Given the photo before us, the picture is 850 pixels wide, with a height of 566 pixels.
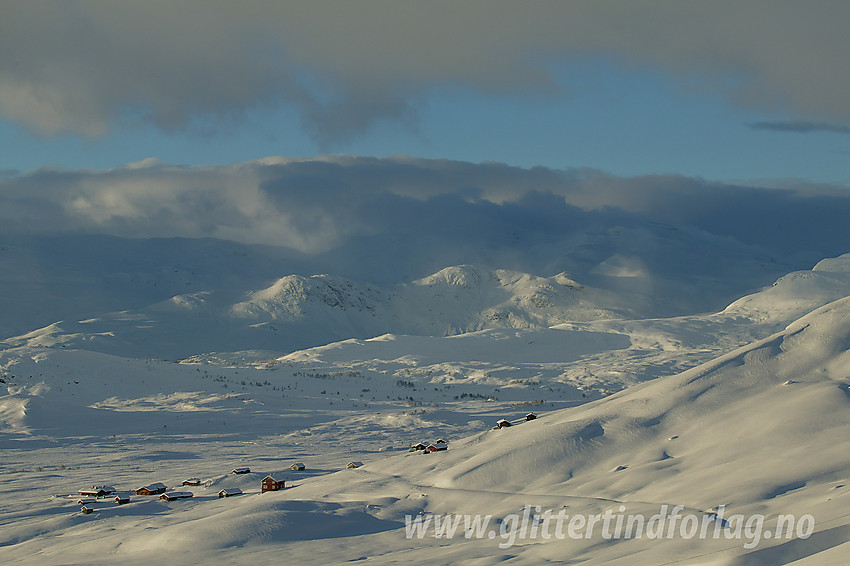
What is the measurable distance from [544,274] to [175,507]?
111477 mm

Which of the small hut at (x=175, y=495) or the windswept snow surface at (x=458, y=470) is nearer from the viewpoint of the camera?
the windswept snow surface at (x=458, y=470)

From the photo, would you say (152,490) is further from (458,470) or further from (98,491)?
(458,470)

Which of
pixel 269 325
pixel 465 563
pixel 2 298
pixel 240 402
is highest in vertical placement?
pixel 2 298

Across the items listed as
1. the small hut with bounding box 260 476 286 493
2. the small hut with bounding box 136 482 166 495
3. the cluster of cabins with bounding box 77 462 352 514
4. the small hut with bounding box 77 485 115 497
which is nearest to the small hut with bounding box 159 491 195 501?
the cluster of cabins with bounding box 77 462 352 514

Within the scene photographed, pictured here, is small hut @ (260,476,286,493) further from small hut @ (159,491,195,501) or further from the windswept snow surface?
small hut @ (159,491,195,501)

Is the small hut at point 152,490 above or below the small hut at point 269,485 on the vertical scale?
above

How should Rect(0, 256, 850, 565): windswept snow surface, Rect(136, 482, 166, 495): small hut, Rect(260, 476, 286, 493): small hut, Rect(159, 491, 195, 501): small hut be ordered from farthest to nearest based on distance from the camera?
Rect(136, 482, 166, 495): small hut < Rect(260, 476, 286, 493): small hut < Rect(159, 491, 195, 501): small hut < Rect(0, 256, 850, 565): windswept snow surface

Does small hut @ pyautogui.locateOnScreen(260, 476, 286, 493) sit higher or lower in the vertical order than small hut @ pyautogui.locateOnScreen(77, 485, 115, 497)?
lower

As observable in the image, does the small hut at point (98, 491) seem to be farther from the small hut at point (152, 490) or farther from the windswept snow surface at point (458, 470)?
the small hut at point (152, 490)

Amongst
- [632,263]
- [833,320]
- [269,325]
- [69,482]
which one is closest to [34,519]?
[69,482]

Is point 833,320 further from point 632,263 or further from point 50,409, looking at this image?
point 632,263

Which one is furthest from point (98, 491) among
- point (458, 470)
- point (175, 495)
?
point (458, 470)

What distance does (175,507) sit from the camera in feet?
61.6

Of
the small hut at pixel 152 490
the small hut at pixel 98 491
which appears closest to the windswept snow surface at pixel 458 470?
the small hut at pixel 152 490
